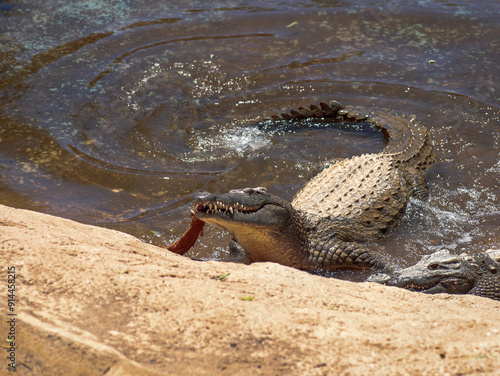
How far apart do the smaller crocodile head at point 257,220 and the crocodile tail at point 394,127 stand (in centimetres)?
233

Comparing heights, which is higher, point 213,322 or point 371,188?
point 213,322

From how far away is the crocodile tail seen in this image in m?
6.81

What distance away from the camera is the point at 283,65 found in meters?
9.31

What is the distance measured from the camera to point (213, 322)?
261 cm

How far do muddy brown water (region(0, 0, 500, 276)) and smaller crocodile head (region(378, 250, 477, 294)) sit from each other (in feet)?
2.36

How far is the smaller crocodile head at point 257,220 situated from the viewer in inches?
181

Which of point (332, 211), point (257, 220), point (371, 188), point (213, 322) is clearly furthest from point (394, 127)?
point (213, 322)

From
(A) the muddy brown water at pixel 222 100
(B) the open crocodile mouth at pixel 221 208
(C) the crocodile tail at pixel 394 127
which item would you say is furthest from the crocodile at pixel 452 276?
(C) the crocodile tail at pixel 394 127

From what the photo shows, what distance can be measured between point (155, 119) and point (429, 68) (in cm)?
509

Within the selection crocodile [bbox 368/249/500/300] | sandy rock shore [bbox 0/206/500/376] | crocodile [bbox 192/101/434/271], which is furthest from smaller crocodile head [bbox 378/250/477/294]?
sandy rock shore [bbox 0/206/500/376]

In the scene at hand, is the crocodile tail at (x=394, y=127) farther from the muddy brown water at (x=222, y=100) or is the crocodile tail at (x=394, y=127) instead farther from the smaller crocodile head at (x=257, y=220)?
the smaller crocodile head at (x=257, y=220)

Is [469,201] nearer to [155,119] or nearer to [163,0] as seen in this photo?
[155,119]

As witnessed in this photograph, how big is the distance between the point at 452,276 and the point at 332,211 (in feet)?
4.80

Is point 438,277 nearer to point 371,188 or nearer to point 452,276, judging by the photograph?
point 452,276
